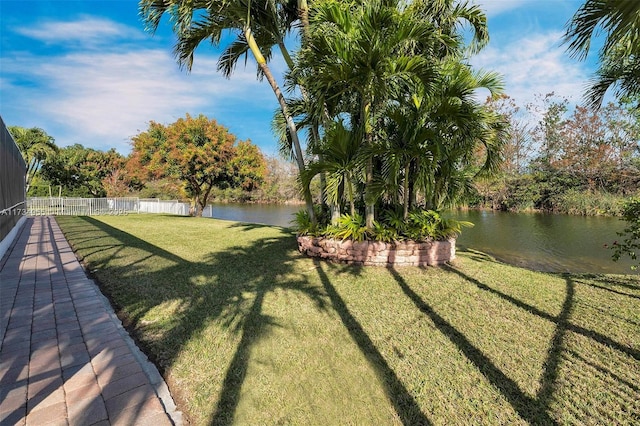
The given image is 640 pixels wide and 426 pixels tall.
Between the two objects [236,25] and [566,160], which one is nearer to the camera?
[236,25]

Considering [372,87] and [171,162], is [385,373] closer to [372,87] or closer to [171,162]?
[372,87]

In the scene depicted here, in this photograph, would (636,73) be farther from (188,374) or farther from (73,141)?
(73,141)

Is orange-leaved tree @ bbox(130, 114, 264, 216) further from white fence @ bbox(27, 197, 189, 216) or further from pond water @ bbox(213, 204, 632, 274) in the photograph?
pond water @ bbox(213, 204, 632, 274)

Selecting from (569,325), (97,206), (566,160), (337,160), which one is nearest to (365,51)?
(337,160)

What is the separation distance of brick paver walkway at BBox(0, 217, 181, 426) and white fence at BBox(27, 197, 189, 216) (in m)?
18.3

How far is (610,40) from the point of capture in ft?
8.80

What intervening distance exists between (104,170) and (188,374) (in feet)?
98.2

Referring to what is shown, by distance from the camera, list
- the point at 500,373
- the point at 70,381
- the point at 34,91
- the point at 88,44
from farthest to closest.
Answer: the point at 34,91
the point at 88,44
the point at 500,373
the point at 70,381

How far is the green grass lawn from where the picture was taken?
1.91 metres

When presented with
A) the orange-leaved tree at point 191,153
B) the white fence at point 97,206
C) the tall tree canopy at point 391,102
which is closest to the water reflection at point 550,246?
the tall tree canopy at point 391,102

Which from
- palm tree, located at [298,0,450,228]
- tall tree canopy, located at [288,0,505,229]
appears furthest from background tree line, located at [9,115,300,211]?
palm tree, located at [298,0,450,228]

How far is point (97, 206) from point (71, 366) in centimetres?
2169

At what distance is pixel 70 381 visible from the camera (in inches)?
81.7

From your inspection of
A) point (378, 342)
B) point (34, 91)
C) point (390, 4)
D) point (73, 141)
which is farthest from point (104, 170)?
point (378, 342)
